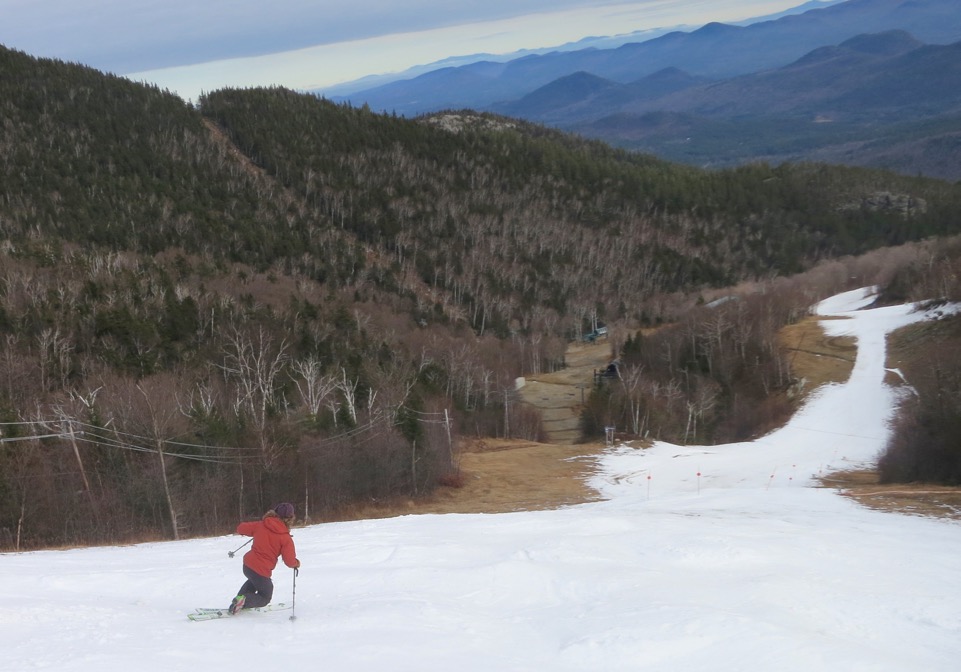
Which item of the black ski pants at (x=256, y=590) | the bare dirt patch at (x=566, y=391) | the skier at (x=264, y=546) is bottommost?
the bare dirt patch at (x=566, y=391)

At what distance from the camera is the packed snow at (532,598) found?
10.8 metres

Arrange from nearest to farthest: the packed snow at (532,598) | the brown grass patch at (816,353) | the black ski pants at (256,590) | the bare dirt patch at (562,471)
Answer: the packed snow at (532,598) < the black ski pants at (256,590) < the bare dirt patch at (562,471) < the brown grass patch at (816,353)

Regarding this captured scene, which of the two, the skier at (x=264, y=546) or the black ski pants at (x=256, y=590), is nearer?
the skier at (x=264, y=546)

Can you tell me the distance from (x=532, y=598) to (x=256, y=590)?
4578 millimetres

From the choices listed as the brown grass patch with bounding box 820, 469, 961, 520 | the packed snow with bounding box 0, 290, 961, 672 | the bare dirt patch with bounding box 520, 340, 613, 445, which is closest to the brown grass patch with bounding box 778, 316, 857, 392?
the bare dirt patch with bounding box 520, 340, 613, 445

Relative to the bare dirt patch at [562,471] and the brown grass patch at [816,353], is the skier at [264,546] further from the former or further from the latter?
the brown grass patch at [816,353]

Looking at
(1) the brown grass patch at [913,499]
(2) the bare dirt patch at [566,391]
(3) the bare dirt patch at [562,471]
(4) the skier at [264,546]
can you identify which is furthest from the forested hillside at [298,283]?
(1) the brown grass patch at [913,499]

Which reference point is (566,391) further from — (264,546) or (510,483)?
(264,546)

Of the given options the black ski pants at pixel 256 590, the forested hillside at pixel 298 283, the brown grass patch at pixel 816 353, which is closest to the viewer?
the black ski pants at pixel 256 590

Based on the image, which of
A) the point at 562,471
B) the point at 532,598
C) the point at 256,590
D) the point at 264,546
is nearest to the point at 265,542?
the point at 264,546

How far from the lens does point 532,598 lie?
1421 cm

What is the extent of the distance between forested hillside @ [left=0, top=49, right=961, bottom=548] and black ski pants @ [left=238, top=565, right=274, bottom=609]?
1889 cm

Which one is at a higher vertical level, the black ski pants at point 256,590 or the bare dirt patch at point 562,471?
the black ski pants at point 256,590

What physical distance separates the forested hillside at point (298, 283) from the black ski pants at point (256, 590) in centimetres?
1889
